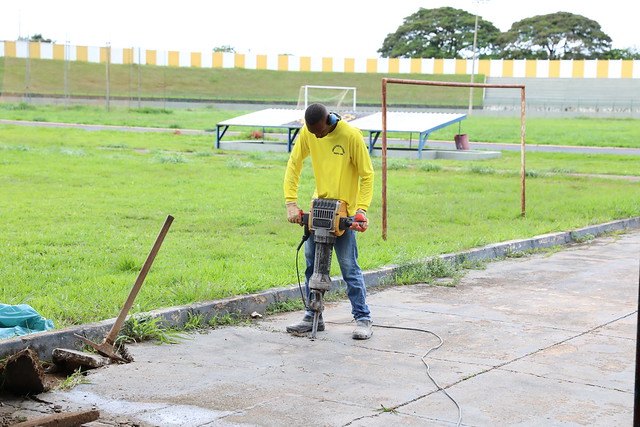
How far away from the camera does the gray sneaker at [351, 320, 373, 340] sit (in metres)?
6.38

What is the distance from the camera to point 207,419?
14.7ft

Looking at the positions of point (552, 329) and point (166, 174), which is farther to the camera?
point (166, 174)

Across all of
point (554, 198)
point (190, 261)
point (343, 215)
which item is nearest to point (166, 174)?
point (554, 198)

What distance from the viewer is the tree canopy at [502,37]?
91.7 meters

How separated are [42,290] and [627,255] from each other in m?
7.40

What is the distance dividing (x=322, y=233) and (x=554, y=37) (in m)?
91.4

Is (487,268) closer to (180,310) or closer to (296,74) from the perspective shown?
(180,310)

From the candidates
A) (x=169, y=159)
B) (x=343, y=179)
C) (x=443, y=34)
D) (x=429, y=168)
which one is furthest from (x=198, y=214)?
(x=443, y=34)

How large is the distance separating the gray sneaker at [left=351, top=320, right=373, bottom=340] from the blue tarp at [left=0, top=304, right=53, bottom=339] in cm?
221

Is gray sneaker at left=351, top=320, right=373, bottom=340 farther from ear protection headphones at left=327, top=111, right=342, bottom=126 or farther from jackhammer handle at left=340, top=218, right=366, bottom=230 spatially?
ear protection headphones at left=327, top=111, right=342, bottom=126

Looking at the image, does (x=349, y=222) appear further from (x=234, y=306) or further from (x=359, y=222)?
(x=234, y=306)

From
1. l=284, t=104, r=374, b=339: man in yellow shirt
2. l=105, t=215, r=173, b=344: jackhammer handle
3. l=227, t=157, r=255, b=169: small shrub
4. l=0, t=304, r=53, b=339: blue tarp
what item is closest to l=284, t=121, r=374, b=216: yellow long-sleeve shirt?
l=284, t=104, r=374, b=339: man in yellow shirt

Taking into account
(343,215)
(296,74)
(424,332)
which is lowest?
(424,332)

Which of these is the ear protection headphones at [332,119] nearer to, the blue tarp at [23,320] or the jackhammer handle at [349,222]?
the jackhammer handle at [349,222]
